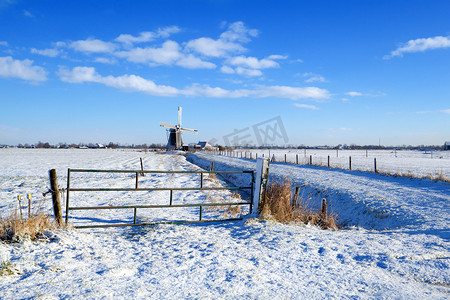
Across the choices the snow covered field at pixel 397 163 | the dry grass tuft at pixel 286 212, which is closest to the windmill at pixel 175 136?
the snow covered field at pixel 397 163

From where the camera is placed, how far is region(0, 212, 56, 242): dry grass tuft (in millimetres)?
5180

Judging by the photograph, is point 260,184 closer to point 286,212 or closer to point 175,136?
point 286,212

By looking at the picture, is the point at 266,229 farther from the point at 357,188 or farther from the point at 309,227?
the point at 357,188

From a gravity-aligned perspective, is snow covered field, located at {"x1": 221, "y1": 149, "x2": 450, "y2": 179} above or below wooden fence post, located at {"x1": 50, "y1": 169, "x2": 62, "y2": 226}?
below

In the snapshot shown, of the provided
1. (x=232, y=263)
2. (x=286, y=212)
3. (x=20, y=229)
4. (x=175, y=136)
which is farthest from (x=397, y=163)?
(x=175, y=136)

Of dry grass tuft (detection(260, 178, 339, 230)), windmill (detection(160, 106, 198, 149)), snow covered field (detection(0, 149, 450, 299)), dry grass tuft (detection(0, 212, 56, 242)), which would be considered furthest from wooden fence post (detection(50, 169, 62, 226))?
windmill (detection(160, 106, 198, 149))

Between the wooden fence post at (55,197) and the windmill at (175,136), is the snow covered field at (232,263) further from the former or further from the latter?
the windmill at (175,136)

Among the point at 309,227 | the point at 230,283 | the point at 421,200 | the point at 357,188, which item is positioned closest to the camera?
the point at 230,283

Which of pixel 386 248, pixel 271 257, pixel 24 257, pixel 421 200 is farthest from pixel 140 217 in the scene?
pixel 421 200

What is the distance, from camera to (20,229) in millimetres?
5285

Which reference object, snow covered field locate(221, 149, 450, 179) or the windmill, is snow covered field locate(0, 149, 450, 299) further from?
the windmill

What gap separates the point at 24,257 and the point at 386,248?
21.7 ft

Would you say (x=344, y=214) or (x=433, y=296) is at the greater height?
(x=433, y=296)

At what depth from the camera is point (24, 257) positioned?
183 inches
